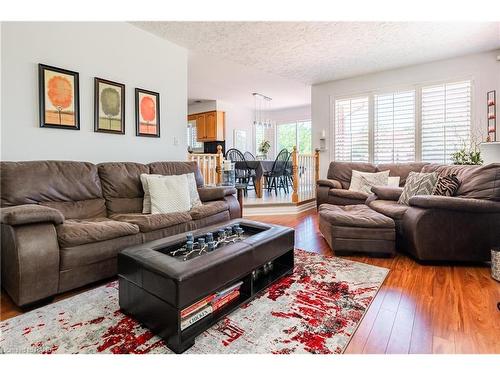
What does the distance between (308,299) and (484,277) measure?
1.57 m

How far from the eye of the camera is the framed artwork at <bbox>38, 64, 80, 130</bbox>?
8.55 ft

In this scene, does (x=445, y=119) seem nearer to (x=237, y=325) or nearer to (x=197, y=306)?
(x=237, y=325)

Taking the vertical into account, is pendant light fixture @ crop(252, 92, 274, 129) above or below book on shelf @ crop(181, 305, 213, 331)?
above

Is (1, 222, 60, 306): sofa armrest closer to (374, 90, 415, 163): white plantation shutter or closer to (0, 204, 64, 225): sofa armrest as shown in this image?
(0, 204, 64, 225): sofa armrest

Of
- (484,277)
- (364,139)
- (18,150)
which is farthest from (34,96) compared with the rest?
(364,139)

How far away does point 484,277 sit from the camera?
2.25m

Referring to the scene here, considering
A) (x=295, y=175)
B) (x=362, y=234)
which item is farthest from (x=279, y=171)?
(x=362, y=234)

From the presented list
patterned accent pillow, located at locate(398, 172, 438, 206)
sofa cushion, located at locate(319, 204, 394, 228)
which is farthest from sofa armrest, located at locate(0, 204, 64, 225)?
patterned accent pillow, located at locate(398, 172, 438, 206)

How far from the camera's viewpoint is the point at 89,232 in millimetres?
1988

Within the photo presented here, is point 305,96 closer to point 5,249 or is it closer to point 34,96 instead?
point 34,96

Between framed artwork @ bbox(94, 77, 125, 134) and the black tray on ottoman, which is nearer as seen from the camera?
the black tray on ottoman

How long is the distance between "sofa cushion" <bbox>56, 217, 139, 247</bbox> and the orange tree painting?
1.34 metres

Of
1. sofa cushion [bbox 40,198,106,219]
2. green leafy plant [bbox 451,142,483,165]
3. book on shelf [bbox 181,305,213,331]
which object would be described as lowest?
book on shelf [bbox 181,305,213,331]

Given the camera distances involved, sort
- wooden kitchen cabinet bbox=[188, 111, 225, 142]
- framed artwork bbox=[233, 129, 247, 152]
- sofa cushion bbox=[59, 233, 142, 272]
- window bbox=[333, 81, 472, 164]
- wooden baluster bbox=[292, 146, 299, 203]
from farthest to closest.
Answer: framed artwork bbox=[233, 129, 247, 152]
wooden kitchen cabinet bbox=[188, 111, 225, 142]
wooden baluster bbox=[292, 146, 299, 203]
window bbox=[333, 81, 472, 164]
sofa cushion bbox=[59, 233, 142, 272]
